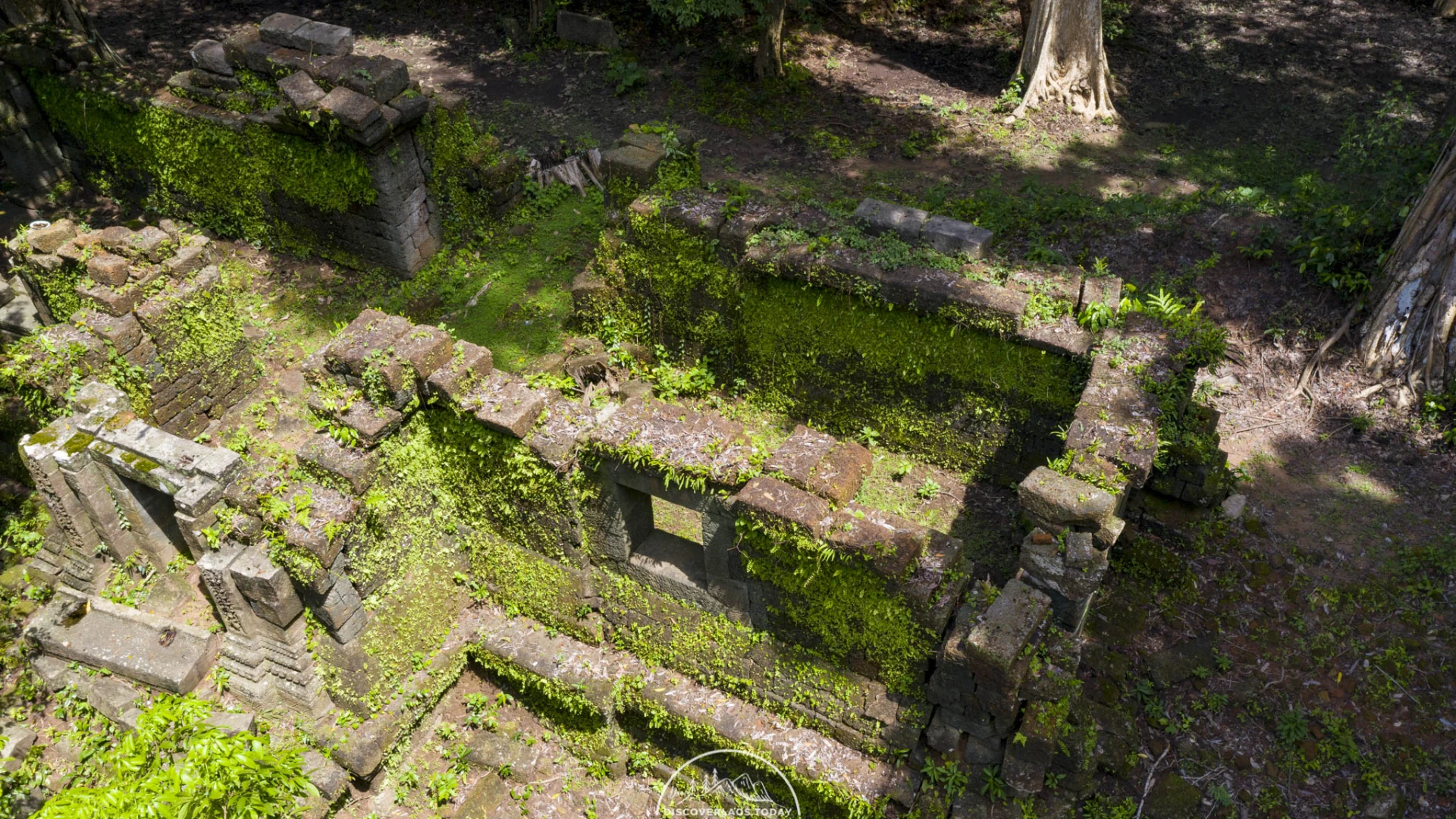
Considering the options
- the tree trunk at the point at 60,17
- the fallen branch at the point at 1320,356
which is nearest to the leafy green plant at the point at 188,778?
the fallen branch at the point at 1320,356

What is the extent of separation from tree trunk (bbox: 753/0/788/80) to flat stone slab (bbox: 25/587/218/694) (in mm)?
12658

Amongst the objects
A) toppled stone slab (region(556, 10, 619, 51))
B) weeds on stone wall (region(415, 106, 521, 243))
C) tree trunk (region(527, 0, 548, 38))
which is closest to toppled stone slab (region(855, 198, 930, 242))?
weeds on stone wall (region(415, 106, 521, 243))

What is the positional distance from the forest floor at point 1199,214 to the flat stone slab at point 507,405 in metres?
3.98

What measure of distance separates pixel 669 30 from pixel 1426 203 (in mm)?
12739

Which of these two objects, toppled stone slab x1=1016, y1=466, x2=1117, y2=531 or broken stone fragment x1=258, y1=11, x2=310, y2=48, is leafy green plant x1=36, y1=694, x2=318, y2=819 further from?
broken stone fragment x1=258, y1=11, x2=310, y2=48

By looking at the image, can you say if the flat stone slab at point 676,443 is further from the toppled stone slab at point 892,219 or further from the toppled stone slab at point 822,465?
the toppled stone slab at point 892,219

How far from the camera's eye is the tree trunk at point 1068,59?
49.8 ft

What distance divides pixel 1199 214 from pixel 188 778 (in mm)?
13011

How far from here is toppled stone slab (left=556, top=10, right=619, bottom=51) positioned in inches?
707

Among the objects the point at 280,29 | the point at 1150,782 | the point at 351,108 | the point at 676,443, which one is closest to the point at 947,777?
the point at 1150,782

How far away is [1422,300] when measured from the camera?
1069cm

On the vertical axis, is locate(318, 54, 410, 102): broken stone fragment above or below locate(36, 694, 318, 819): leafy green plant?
above

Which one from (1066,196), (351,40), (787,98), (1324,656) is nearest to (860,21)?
(787,98)

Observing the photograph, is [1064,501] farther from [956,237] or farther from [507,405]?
[507,405]
